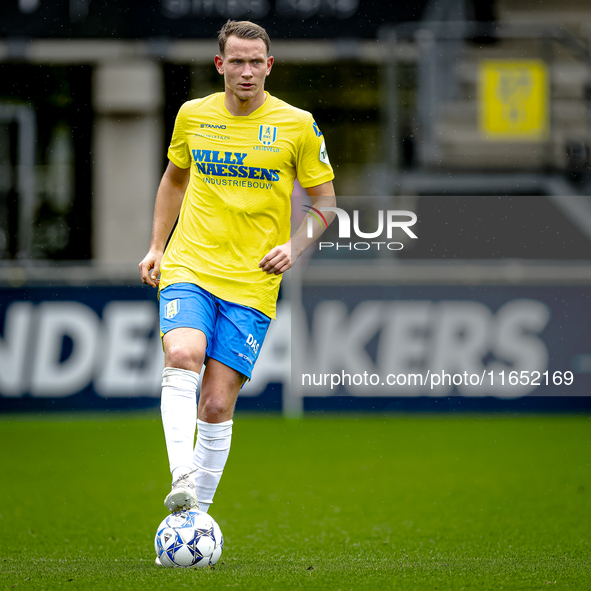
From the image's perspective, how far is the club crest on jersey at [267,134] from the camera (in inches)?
142

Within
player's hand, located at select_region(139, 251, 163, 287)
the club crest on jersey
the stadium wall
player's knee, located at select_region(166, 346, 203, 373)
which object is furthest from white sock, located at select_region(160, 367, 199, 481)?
the stadium wall

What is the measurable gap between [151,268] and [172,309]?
26cm

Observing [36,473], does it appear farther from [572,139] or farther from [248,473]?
[572,139]

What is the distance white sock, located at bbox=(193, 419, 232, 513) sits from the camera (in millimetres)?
3602

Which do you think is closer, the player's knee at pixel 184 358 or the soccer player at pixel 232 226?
the player's knee at pixel 184 358

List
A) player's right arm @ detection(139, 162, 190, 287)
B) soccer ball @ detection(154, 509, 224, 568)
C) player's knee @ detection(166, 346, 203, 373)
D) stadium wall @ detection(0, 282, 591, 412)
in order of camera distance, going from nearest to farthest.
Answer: soccer ball @ detection(154, 509, 224, 568), player's knee @ detection(166, 346, 203, 373), player's right arm @ detection(139, 162, 190, 287), stadium wall @ detection(0, 282, 591, 412)

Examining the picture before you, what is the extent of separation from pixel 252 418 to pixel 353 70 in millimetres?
4092

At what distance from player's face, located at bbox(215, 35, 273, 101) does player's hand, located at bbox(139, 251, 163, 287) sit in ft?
2.13

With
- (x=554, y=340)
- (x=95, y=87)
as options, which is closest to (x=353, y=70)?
(x=95, y=87)

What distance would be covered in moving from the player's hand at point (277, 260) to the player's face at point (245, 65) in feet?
1.81

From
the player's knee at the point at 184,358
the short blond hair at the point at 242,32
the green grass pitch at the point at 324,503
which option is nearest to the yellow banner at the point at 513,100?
the green grass pitch at the point at 324,503

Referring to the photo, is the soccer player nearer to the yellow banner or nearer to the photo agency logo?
the photo agency logo

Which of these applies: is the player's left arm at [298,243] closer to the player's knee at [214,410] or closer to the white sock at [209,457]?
the player's knee at [214,410]

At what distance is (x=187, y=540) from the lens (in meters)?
3.21
